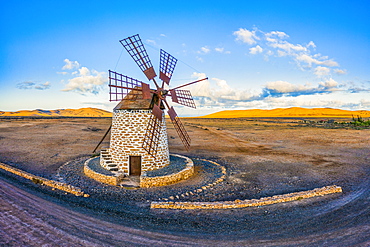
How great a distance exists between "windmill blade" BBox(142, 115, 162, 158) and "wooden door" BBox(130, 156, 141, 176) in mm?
853

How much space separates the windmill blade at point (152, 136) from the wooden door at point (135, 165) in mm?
853

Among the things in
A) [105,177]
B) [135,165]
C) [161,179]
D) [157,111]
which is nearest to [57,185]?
[105,177]

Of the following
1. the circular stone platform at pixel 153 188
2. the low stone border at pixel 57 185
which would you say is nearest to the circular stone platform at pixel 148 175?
the circular stone platform at pixel 153 188

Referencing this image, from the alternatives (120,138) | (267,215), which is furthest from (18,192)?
(267,215)

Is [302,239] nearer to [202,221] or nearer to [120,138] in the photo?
[202,221]

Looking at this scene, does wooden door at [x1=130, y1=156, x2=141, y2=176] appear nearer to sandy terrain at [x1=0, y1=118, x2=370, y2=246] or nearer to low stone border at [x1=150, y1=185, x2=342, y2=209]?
sandy terrain at [x1=0, y1=118, x2=370, y2=246]

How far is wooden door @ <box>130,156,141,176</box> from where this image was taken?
13.7m

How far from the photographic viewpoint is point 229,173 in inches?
581

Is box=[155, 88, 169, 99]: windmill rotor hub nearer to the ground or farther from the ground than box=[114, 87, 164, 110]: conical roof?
farther from the ground

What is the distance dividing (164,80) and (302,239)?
35.6ft

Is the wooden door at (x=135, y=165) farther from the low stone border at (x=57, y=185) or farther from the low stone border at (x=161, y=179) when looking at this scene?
the low stone border at (x=57, y=185)

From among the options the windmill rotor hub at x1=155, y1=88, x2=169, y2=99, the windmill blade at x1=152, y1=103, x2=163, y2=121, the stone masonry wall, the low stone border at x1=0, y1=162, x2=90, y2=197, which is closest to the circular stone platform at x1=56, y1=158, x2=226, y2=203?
the low stone border at x1=0, y1=162, x2=90, y2=197

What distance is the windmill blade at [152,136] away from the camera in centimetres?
1340

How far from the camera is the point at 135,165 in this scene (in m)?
13.7
